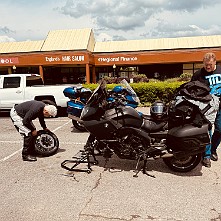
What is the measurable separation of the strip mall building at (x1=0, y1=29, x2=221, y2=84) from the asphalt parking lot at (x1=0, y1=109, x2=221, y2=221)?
62.2 feet

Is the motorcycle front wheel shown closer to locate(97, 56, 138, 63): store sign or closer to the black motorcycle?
the black motorcycle

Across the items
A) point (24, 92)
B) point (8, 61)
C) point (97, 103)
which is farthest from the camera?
point (8, 61)

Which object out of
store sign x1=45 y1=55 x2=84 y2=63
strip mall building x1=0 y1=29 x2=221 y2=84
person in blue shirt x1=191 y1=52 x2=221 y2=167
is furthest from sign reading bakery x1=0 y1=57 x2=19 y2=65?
person in blue shirt x1=191 y1=52 x2=221 y2=167

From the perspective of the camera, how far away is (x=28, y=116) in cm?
499

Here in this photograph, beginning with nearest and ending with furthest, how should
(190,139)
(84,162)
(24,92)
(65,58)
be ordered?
(190,139), (84,162), (24,92), (65,58)

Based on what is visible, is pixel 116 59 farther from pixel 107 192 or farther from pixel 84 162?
pixel 107 192

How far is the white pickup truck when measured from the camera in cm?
1024

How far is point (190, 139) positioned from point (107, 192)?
5.29ft

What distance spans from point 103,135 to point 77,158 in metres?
0.99

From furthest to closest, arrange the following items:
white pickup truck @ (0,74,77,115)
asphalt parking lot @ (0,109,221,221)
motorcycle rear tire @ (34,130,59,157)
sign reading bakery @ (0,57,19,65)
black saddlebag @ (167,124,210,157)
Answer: sign reading bakery @ (0,57,19,65)
white pickup truck @ (0,74,77,115)
motorcycle rear tire @ (34,130,59,157)
black saddlebag @ (167,124,210,157)
asphalt parking lot @ (0,109,221,221)

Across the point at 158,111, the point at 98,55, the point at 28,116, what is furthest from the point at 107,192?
the point at 98,55

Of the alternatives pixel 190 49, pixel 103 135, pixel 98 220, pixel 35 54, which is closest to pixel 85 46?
pixel 35 54

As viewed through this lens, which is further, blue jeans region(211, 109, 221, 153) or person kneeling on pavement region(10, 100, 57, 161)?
person kneeling on pavement region(10, 100, 57, 161)

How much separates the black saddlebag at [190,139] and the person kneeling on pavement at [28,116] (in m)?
2.53
